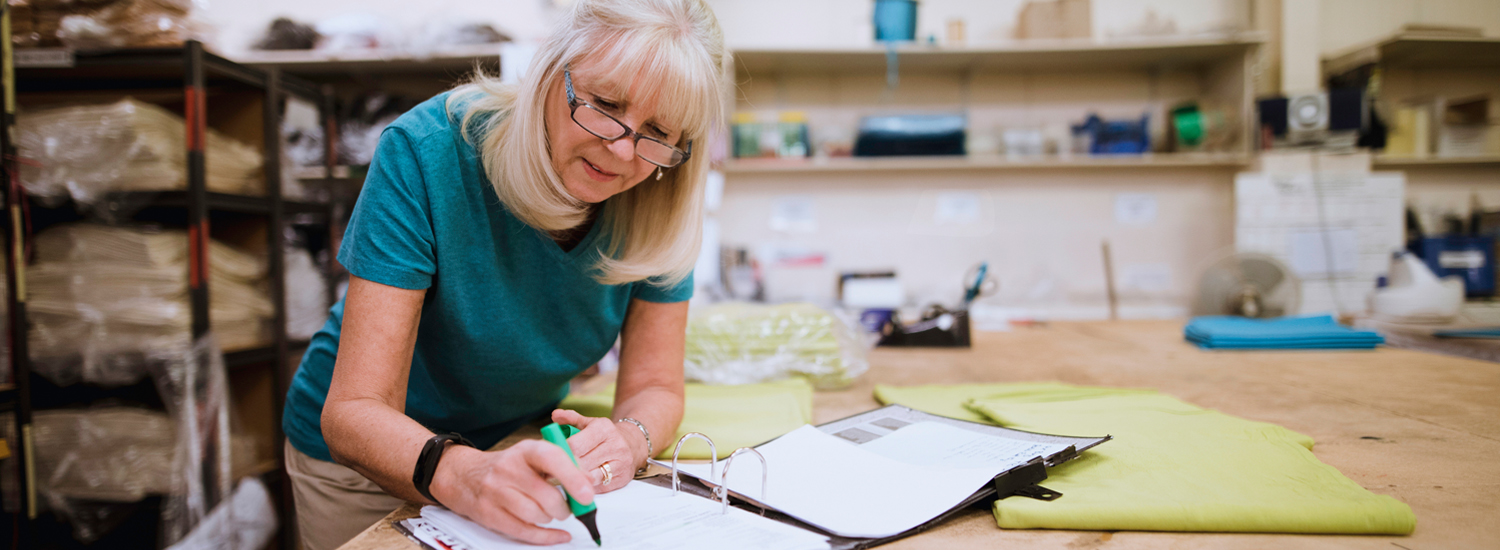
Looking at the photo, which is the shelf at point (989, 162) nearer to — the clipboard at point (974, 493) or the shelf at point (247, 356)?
the shelf at point (247, 356)

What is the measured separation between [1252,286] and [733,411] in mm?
2051

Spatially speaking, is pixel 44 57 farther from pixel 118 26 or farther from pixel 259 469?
pixel 259 469

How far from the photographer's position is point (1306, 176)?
8.06ft

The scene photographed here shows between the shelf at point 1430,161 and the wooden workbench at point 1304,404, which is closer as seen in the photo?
the wooden workbench at point 1304,404

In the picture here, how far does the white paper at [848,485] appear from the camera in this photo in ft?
1.93

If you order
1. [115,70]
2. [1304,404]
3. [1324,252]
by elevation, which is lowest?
[1304,404]

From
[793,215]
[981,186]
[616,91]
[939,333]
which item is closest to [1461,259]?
[981,186]

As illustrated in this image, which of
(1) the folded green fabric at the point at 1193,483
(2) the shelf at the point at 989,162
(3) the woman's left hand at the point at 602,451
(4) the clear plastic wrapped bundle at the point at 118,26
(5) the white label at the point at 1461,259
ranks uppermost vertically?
(4) the clear plastic wrapped bundle at the point at 118,26

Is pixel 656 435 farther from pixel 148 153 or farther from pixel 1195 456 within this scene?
pixel 148 153

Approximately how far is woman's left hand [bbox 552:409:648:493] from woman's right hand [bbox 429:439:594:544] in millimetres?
97

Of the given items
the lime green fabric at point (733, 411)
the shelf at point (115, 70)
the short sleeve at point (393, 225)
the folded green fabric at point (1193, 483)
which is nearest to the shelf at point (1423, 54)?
the folded green fabric at point (1193, 483)

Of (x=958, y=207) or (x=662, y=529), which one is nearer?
(x=662, y=529)

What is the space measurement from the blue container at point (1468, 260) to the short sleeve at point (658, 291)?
293 cm

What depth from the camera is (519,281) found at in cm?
83
